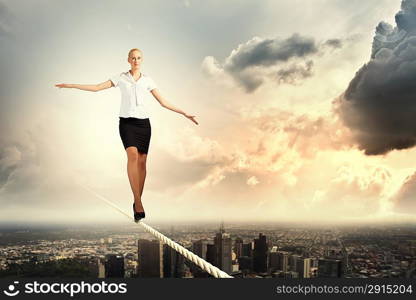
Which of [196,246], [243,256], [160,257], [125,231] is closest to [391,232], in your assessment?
[243,256]

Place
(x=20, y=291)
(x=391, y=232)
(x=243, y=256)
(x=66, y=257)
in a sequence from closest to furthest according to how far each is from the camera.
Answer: (x=20, y=291)
(x=66, y=257)
(x=243, y=256)
(x=391, y=232)

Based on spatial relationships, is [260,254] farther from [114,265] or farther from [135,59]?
[135,59]

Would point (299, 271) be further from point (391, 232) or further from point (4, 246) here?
point (4, 246)

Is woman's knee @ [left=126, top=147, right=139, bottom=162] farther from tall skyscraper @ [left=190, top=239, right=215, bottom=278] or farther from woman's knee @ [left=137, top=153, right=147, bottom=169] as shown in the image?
tall skyscraper @ [left=190, top=239, right=215, bottom=278]

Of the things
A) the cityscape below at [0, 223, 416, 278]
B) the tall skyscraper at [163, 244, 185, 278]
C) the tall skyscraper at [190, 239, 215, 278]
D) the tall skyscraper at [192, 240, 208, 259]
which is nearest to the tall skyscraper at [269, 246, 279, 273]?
the cityscape below at [0, 223, 416, 278]

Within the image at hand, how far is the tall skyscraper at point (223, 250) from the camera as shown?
7.37 meters

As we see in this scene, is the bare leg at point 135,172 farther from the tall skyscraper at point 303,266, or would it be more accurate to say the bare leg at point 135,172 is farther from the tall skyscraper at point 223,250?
the tall skyscraper at point 303,266

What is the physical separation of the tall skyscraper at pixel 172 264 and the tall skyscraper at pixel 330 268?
2392 mm

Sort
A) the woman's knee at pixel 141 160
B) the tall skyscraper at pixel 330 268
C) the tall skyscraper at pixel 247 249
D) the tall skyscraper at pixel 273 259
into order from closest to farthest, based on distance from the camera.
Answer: the woman's knee at pixel 141 160
the tall skyscraper at pixel 330 268
the tall skyscraper at pixel 273 259
the tall skyscraper at pixel 247 249

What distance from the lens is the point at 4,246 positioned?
720 cm

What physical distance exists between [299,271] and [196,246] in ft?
5.76

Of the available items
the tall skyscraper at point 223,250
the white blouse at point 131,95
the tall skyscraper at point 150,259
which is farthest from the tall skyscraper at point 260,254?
the white blouse at point 131,95

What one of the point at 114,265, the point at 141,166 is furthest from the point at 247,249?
the point at 141,166

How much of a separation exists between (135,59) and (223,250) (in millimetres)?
4164
